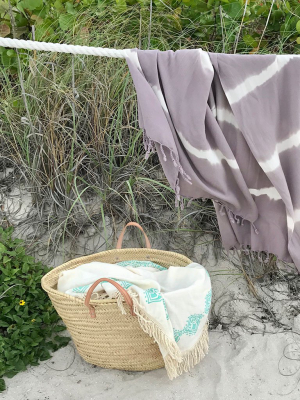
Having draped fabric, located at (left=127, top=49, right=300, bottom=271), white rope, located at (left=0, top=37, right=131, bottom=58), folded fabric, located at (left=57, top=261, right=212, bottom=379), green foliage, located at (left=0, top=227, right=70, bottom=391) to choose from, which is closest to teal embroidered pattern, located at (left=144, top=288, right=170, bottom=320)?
folded fabric, located at (left=57, top=261, right=212, bottom=379)

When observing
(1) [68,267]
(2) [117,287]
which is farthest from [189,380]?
(1) [68,267]

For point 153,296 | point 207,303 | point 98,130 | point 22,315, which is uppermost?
point 98,130

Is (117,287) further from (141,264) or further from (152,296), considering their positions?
(141,264)

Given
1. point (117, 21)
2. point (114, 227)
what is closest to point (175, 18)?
point (117, 21)

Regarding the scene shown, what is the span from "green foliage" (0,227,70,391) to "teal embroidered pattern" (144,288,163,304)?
1.91 feet

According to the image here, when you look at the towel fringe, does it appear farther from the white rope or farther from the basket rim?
the white rope

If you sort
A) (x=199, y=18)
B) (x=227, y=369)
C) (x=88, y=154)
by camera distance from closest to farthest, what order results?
(x=227, y=369) < (x=88, y=154) < (x=199, y=18)

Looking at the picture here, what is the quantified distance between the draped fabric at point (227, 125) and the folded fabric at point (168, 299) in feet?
1.26

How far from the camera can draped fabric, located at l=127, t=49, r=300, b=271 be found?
4.97ft

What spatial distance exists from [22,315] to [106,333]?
0.44 metres

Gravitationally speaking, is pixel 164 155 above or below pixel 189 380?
above

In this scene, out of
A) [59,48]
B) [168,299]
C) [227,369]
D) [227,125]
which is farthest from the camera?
[227,369]

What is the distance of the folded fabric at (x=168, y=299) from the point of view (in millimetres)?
1715

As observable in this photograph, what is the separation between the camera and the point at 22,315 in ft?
6.76
